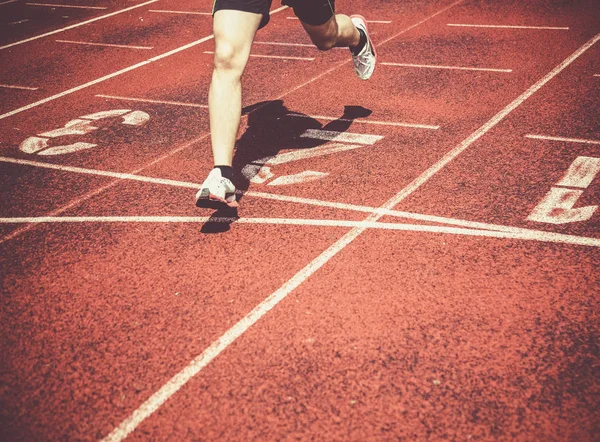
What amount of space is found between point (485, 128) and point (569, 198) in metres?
1.32

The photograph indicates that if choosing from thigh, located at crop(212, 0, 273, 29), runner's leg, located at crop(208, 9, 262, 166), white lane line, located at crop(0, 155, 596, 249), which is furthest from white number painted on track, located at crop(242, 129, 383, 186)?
thigh, located at crop(212, 0, 273, 29)

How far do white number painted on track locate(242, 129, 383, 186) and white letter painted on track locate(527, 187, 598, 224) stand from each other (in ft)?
5.10

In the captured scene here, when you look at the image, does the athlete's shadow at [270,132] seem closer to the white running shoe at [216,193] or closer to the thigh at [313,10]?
the white running shoe at [216,193]

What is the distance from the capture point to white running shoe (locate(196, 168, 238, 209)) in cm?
320

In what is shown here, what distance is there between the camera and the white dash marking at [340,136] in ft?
15.5

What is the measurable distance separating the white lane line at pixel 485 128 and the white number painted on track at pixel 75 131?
10.1ft

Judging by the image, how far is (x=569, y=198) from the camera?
3578mm

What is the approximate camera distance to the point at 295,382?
2426mm

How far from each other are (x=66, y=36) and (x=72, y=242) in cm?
734

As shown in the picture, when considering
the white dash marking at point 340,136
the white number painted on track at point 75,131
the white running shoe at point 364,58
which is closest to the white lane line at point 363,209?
the white number painted on track at point 75,131

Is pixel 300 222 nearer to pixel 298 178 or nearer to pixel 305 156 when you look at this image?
pixel 298 178

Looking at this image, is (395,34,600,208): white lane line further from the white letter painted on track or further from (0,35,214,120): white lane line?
(0,35,214,120): white lane line

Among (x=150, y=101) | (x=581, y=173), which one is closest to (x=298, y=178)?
(x=581, y=173)

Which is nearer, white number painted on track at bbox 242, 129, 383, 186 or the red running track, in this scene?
the red running track
